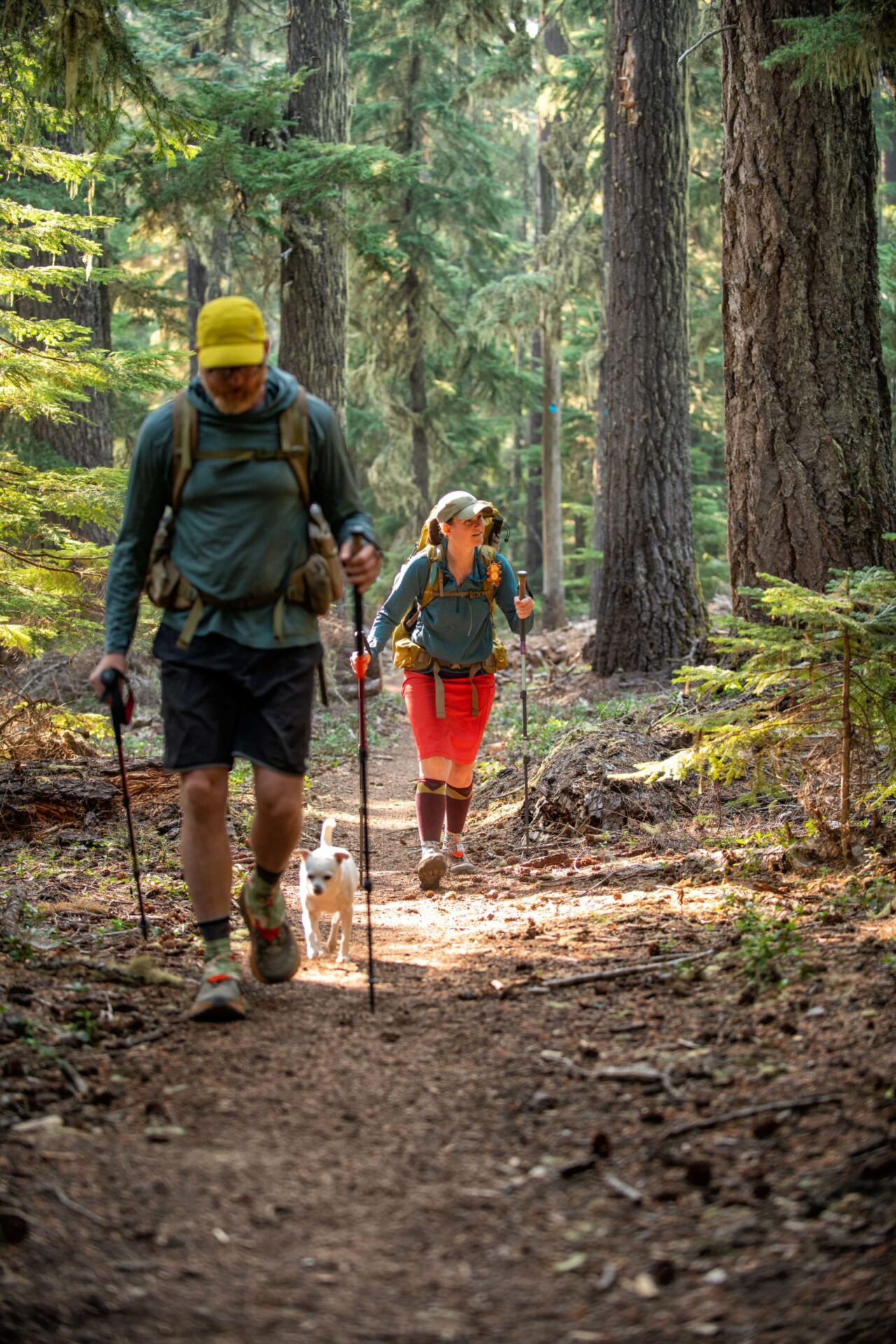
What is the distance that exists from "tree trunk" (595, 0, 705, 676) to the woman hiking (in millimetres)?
5676

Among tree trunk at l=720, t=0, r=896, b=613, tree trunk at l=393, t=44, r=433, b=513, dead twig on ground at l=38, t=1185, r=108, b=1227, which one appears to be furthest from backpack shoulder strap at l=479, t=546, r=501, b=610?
tree trunk at l=393, t=44, r=433, b=513

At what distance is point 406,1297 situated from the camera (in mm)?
2600

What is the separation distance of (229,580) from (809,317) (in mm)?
4954

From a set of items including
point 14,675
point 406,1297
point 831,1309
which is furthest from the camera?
point 14,675

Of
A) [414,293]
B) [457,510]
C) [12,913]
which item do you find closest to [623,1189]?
[12,913]

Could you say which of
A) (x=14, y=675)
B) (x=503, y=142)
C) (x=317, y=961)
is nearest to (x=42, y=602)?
(x=317, y=961)

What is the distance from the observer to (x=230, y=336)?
→ 4.27 m

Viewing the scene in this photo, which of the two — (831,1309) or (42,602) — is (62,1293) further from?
(42,602)

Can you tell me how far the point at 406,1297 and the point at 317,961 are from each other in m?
3.08

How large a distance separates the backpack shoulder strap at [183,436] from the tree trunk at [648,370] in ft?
30.5

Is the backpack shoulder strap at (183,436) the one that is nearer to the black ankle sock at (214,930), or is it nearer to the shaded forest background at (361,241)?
the black ankle sock at (214,930)

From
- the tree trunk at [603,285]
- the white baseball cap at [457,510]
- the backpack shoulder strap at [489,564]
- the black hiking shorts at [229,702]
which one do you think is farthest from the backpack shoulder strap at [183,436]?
the tree trunk at [603,285]

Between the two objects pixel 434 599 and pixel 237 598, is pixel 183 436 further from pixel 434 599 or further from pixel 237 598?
pixel 434 599

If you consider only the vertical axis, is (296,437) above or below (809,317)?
below
